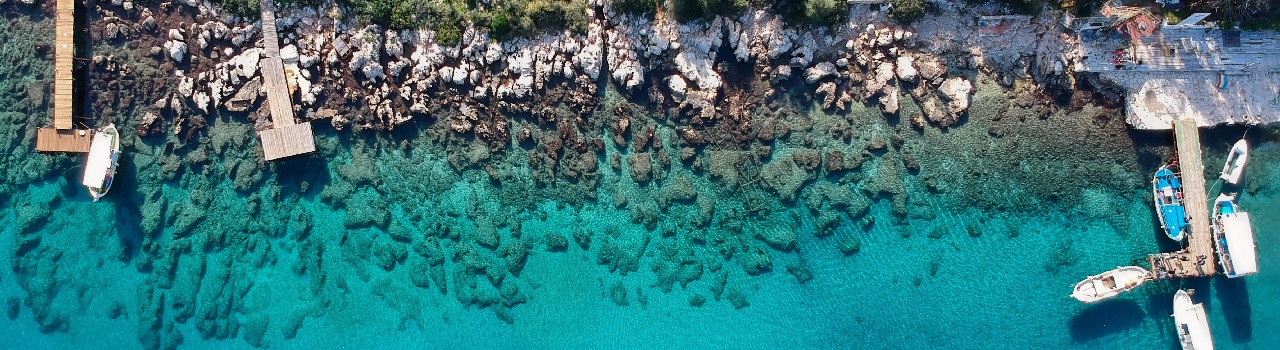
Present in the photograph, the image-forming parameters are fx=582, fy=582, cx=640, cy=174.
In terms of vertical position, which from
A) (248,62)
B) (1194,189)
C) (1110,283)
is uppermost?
(248,62)

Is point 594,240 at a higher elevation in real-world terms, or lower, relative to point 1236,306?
higher

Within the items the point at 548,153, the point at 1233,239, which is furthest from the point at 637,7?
the point at 1233,239

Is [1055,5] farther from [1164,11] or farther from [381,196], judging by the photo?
[381,196]

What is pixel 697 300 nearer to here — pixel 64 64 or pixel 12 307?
pixel 64 64

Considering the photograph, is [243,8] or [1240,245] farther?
[243,8]

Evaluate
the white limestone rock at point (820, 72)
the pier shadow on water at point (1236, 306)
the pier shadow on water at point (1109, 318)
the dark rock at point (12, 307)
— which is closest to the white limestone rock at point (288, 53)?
the dark rock at point (12, 307)

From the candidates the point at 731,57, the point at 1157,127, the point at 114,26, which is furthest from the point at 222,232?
the point at 1157,127

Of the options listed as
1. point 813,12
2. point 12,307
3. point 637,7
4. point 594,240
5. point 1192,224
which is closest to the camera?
point 813,12
